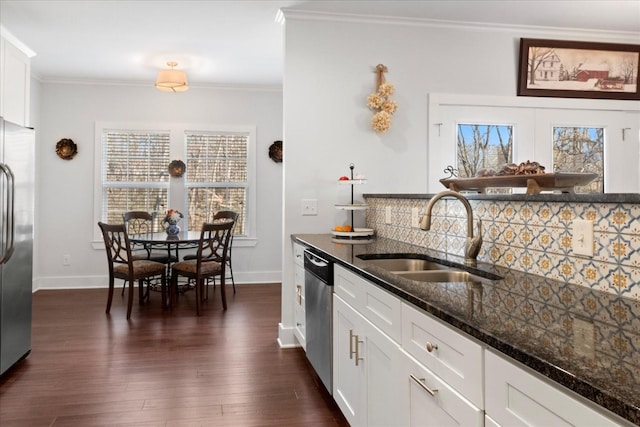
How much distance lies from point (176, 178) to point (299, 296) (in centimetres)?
339

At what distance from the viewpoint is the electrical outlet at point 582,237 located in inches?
55.3

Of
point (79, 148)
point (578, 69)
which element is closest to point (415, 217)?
point (578, 69)

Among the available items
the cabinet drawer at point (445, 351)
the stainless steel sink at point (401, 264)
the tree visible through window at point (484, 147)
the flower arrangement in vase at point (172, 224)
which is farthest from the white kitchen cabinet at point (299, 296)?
the flower arrangement in vase at point (172, 224)

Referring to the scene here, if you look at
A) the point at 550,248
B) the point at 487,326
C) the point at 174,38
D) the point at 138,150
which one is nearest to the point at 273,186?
the point at 138,150

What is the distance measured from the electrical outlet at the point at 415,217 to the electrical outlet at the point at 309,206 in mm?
1081

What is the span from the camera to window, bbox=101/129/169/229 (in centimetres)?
589

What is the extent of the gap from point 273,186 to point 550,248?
4.90 meters

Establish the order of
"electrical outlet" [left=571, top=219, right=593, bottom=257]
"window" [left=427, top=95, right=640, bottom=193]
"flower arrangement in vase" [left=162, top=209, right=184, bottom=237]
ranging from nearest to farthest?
1. "electrical outlet" [left=571, top=219, right=593, bottom=257]
2. "window" [left=427, top=95, right=640, bottom=193]
3. "flower arrangement in vase" [left=162, top=209, right=184, bottom=237]

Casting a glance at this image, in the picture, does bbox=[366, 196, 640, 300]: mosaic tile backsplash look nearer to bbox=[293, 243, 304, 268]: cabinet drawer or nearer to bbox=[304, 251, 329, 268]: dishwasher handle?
bbox=[304, 251, 329, 268]: dishwasher handle

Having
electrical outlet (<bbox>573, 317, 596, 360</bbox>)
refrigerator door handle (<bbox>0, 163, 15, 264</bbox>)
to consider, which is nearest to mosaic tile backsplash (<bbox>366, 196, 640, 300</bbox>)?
electrical outlet (<bbox>573, 317, 596, 360</bbox>)

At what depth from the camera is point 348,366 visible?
2.09 m

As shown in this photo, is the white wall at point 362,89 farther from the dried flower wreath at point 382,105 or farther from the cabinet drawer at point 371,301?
the cabinet drawer at point 371,301

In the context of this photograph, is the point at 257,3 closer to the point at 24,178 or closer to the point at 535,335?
the point at 24,178

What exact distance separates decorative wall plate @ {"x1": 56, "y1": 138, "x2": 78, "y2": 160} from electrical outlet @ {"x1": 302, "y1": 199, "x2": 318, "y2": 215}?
146 inches
